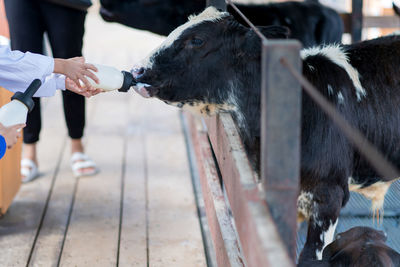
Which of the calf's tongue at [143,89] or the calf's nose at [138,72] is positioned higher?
the calf's nose at [138,72]

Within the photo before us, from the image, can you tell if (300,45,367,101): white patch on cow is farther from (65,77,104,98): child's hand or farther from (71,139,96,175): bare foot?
(71,139,96,175): bare foot

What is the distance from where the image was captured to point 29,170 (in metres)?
3.71

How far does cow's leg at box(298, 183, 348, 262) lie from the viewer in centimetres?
227

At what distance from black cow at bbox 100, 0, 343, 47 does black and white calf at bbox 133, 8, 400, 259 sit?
185 cm

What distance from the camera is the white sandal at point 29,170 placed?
3.68m

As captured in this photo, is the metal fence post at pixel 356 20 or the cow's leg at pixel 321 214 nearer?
the cow's leg at pixel 321 214

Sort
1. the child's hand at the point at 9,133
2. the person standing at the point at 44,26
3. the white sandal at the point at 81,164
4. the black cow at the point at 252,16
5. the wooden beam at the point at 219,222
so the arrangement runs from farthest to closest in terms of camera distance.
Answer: the black cow at the point at 252,16, the white sandal at the point at 81,164, the person standing at the point at 44,26, the wooden beam at the point at 219,222, the child's hand at the point at 9,133

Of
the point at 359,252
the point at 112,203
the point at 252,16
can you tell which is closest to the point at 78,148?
the point at 112,203

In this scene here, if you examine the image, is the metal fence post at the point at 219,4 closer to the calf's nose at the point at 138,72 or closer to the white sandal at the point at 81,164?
the calf's nose at the point at 138,72

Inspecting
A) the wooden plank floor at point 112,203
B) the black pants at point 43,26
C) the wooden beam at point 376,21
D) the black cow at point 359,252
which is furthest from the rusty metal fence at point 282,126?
the wooden beam at point 376,21

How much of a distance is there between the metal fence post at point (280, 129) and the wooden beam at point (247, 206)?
61mm

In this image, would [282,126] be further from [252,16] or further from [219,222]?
[252,16]

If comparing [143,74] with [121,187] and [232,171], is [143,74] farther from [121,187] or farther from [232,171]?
[121,187]

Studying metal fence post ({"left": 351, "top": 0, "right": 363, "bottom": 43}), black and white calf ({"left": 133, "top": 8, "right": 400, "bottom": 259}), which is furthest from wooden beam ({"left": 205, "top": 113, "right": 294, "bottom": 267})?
metal fence post ({"left": 351, "top": 0, "right": 363, "bottom": 43})
